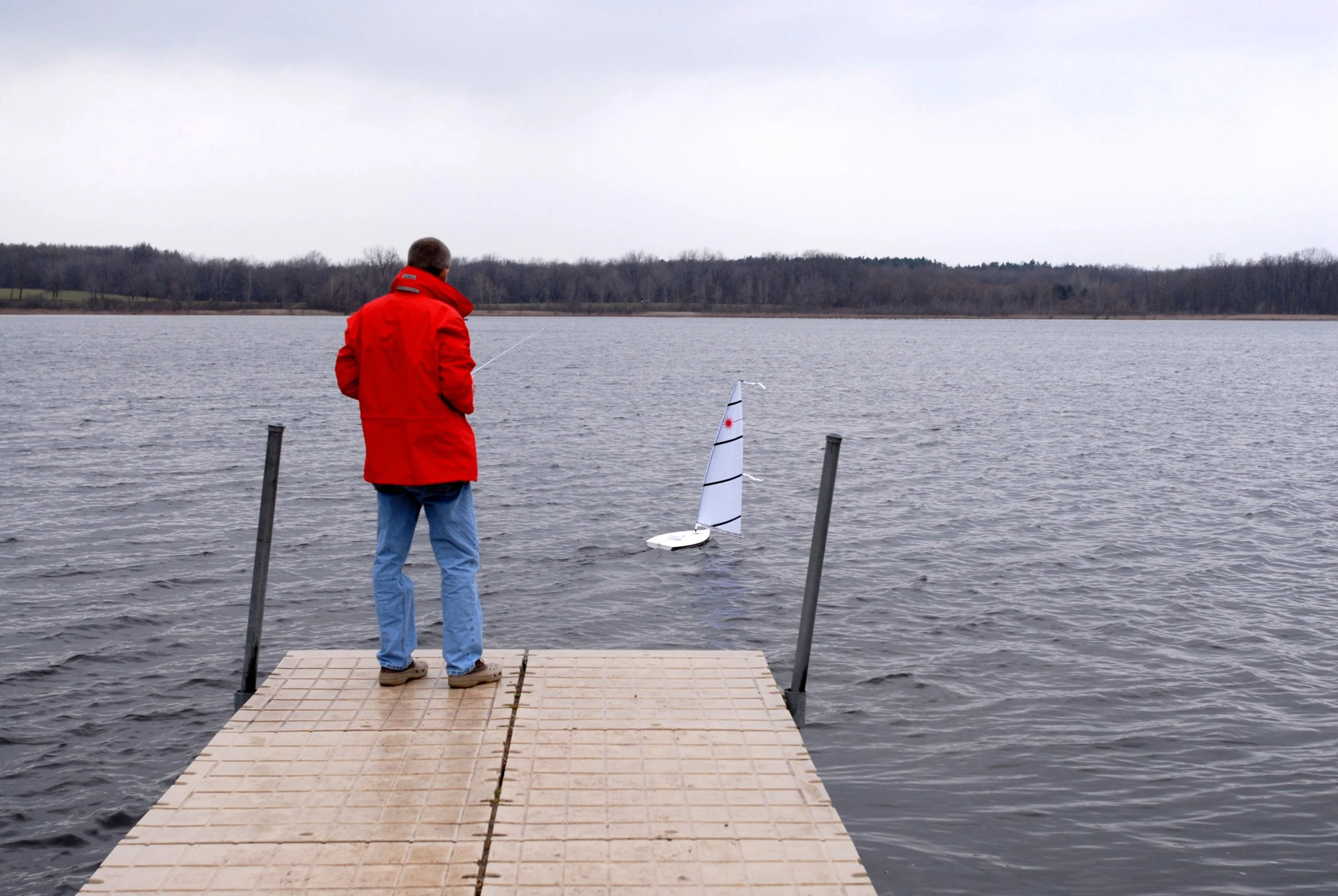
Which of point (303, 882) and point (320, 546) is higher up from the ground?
point (303, 882)

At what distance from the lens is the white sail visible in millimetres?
15148

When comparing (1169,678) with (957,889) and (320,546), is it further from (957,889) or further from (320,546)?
(320,546)

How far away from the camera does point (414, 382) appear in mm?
5621

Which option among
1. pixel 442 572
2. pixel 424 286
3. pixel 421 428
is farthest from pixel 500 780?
pixel 424 286

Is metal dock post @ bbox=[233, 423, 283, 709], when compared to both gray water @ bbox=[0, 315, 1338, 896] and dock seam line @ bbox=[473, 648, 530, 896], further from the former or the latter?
gray water @ bbox=[0, 315, 1338, 896]

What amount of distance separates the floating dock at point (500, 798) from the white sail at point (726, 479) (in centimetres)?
891

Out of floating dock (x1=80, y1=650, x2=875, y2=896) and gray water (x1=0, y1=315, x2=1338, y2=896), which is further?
gray water (x1=0, y1=315, x2=1338, y2=896)

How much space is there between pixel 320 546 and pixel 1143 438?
948 inches

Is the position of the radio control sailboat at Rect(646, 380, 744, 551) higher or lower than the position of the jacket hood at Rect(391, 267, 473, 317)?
lower

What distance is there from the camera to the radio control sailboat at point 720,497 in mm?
15430

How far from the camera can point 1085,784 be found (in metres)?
8.39

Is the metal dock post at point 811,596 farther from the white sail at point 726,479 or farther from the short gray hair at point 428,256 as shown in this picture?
the white sail at point 726,479

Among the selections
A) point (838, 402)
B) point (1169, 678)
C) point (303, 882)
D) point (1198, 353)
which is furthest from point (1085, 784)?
point (1198, 353)

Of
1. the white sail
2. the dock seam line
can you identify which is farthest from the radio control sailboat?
the dock seam line
